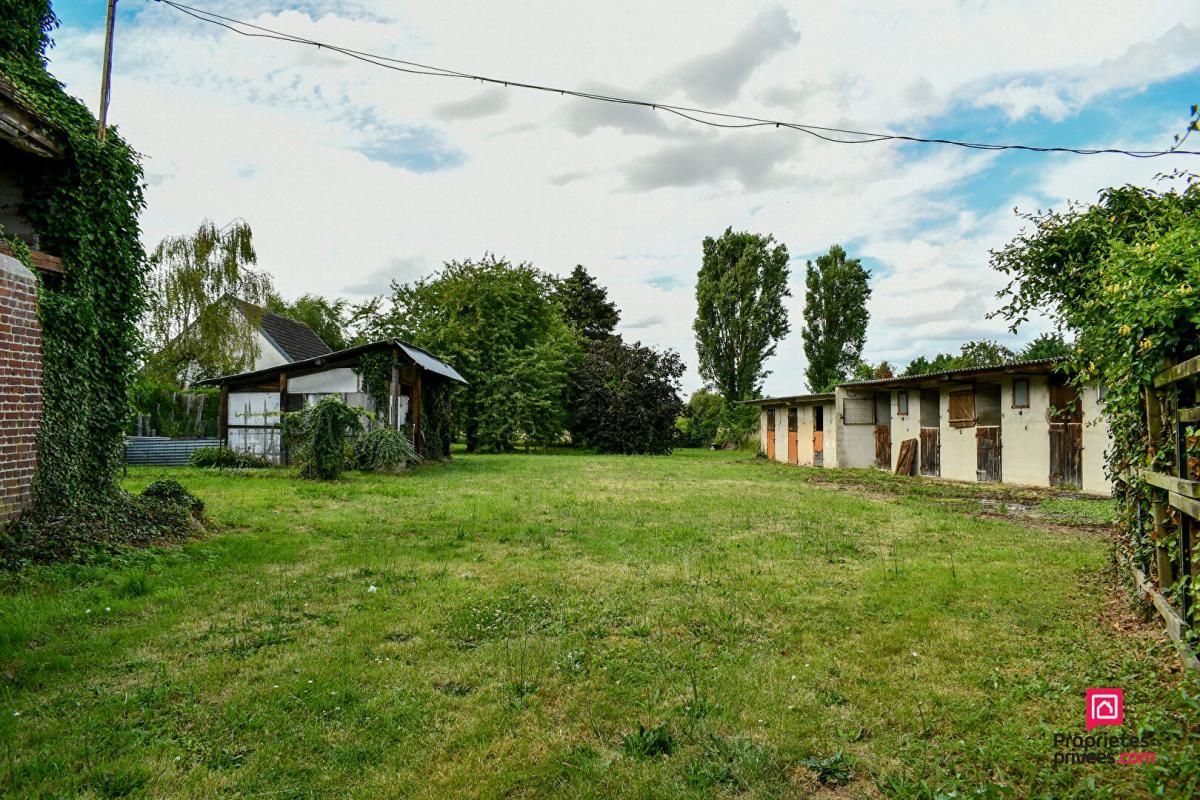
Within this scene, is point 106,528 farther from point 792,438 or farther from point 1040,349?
point 1040,349

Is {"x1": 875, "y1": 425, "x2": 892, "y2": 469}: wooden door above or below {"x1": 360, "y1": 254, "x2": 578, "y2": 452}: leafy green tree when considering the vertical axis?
below

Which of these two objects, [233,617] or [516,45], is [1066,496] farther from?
[233,617]

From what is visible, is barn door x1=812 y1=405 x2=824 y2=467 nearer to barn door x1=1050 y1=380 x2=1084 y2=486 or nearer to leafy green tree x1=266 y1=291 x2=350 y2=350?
barn door x1=1050 y1=380 x2=1084 y2=486

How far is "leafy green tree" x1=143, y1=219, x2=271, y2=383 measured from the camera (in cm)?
1972

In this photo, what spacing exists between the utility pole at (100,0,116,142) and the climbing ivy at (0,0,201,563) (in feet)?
0.41

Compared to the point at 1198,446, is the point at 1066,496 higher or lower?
lower

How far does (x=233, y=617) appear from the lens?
4.47 meters

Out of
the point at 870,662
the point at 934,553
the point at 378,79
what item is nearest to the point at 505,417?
the point at 378,79

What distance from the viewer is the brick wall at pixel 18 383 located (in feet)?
19.0

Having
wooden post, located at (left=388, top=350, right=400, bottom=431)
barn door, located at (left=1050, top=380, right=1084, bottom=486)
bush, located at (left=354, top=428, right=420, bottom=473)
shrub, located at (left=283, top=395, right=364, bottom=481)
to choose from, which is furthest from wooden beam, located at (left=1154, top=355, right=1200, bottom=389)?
wooden post, located at (left=388, top=350, right=400, bottom=431)

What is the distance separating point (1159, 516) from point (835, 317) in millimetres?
33699

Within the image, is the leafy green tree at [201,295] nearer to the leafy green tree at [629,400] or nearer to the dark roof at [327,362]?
the dark roof at [327,362]

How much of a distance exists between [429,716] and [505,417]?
85.4 feet

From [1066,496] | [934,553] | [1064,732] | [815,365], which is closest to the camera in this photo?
[1064,732]
